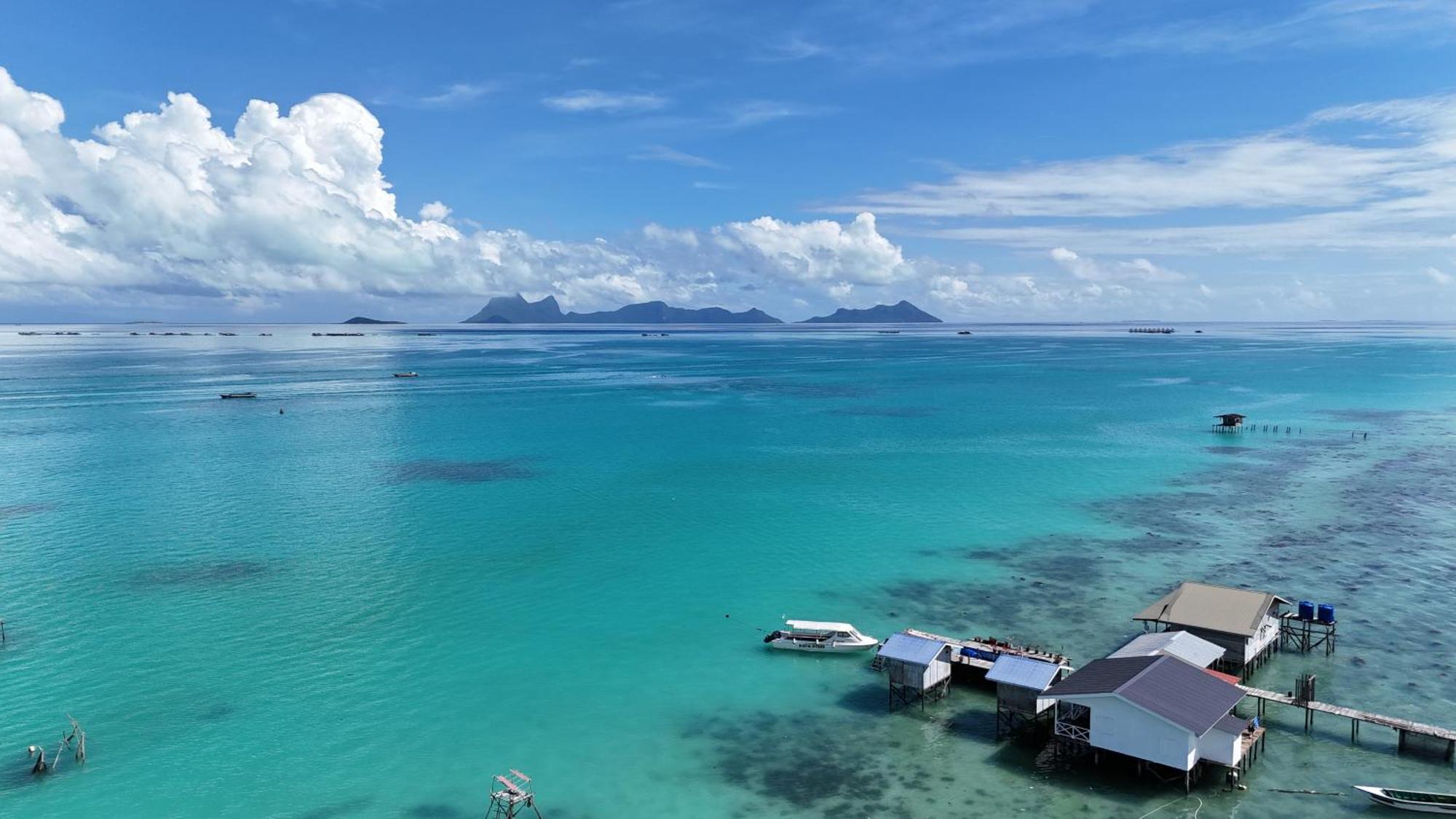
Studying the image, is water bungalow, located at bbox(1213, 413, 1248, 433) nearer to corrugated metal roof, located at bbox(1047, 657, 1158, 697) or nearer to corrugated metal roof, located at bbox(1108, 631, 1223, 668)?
corrugated metal roof, located at bbox(1108, 631, 1223, 668)

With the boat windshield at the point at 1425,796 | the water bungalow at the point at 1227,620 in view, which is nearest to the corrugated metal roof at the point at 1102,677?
the water bungalow at the point at 1227,620

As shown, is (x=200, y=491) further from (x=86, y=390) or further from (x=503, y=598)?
(x=86, y=390)

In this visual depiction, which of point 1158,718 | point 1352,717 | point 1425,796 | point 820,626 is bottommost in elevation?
point 1425,796

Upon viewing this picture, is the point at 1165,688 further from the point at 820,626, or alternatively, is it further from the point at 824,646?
the point at 820,626

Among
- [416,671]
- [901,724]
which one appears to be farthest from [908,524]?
[416,671]

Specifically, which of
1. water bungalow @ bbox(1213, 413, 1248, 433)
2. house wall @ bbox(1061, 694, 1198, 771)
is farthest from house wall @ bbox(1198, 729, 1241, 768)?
water bungalow @ bbox(1213, 413, 1248, 433)

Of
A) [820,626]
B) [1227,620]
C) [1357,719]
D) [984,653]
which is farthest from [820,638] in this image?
[1357,719]

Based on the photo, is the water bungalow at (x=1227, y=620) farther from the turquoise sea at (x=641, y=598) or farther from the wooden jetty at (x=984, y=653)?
the wooden jetty at (x=984, y=653)
